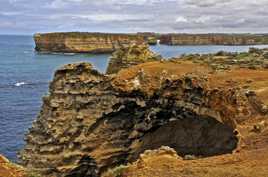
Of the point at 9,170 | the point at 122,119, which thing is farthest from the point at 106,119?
the point at 9,170

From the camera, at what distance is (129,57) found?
46.6 meters

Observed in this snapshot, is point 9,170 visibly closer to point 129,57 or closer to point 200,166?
point 200,166

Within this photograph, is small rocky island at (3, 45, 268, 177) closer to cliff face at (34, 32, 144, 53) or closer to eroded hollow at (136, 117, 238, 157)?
eroded hollow at (136, 117, 238, 157)

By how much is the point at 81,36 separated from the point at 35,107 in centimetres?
12076

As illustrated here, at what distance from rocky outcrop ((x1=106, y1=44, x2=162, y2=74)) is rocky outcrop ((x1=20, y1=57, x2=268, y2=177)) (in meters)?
8.05

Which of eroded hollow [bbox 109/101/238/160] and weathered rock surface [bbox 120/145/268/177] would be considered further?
eroded hollow [bbox 109/101/238/160]

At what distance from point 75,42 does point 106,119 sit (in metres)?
153

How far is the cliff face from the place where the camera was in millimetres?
187000

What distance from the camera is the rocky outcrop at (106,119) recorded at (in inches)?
1428

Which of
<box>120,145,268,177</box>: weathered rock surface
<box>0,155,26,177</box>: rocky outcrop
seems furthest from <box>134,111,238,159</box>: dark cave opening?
<box>120,145,268,177</box>: weathered rock surface

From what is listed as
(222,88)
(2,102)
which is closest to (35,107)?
(2,102)

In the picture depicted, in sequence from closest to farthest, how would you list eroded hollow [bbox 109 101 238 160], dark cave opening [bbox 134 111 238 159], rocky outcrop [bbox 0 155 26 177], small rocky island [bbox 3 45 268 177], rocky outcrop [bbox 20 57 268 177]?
1. rocky outcrop [bbox 0 155 26 177]
2. small rocky island [bbox 3 45 268 177]
3. rocky outcrop [bbox 20 57 268 177]
4. eroded hollow [bbox 109 101 238 160]
5. dark cave opening [bbox 134 111 238 159]

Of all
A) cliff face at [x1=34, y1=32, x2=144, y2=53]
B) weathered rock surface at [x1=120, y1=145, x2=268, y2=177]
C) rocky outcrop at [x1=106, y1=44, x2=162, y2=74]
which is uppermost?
rocky outcrop at [x1=106, y1=44, x2=162, y2=74]

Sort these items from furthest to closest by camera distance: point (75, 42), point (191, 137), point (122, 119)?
point (75, 42) < point (191, 137) < point (122, 119)
